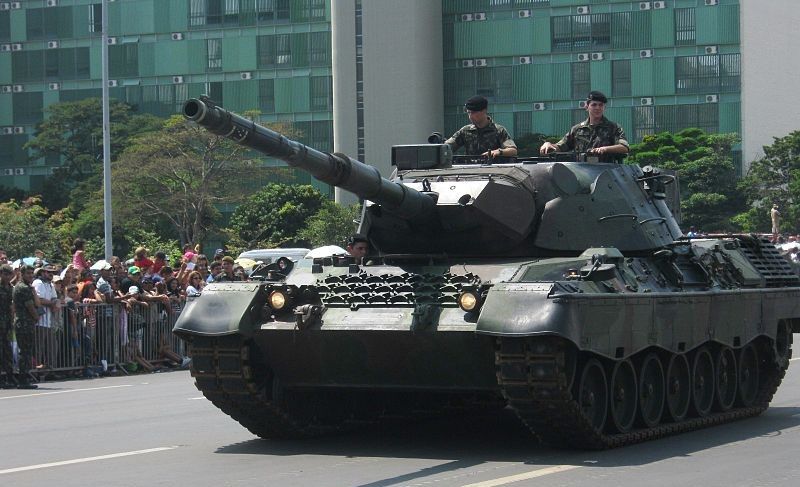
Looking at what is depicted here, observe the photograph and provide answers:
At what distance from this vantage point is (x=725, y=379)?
16.5 m

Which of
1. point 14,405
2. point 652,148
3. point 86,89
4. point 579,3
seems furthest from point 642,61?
point 14,405

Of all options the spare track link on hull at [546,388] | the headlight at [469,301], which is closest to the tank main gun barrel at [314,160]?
the headlight at [469,301]

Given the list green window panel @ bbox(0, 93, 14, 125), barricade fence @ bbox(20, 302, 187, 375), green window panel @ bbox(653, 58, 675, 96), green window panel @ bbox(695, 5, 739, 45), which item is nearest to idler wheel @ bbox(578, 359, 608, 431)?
barricade fence @ bbox(20, 302, 187, 375)

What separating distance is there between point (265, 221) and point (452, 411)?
142 ft

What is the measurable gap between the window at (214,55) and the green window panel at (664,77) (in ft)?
69.0

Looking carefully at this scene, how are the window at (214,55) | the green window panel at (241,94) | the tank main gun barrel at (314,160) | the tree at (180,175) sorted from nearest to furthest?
the tank main gun barrel at (314,160)
the tree at (180,175)
the green window panel at (241,94)
the window at (214,55)

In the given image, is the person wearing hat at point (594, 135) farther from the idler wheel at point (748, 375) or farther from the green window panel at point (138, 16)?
the green window panel at point (138, 16)

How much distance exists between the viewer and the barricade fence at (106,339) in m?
23.2

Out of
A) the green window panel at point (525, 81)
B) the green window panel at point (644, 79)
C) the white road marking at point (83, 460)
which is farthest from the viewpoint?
the green window panel at point (525, 81)

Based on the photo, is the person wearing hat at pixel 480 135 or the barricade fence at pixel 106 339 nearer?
the person wearing hat at pixel 480 135

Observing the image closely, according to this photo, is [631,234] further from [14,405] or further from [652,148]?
[652,148]

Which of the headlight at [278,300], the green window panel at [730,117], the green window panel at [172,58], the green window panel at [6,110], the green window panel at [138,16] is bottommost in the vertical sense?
the headlight at [278,300]

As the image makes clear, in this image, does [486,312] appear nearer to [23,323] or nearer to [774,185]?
[23,323]

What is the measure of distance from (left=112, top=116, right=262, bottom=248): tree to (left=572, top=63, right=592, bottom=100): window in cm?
1784
